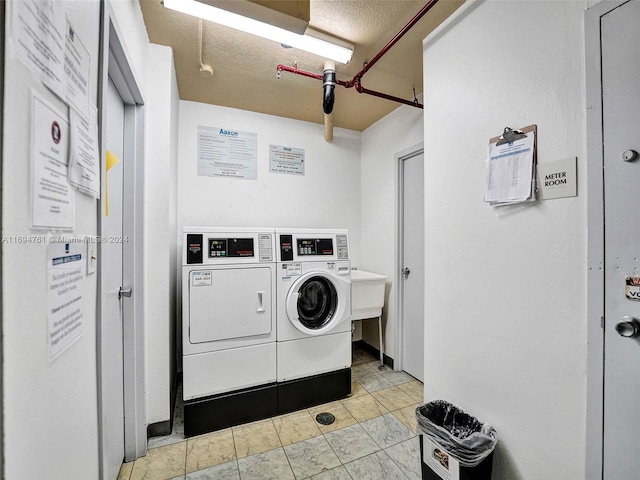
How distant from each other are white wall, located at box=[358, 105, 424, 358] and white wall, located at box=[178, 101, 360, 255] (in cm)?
15

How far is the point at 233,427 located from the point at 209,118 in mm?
2686

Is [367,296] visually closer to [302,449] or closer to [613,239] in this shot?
[302,449]

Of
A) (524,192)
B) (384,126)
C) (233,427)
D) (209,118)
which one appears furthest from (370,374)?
(209,118)

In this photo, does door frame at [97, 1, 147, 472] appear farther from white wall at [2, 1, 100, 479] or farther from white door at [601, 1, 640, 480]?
white door at [601, 1, 640, 480]

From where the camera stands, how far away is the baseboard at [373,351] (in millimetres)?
2928

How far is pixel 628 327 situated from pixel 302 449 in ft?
5.78

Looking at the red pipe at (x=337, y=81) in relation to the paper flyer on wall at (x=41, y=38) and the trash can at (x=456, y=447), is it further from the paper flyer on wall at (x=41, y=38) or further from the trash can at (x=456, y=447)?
the trash can at (x=456, y=447)

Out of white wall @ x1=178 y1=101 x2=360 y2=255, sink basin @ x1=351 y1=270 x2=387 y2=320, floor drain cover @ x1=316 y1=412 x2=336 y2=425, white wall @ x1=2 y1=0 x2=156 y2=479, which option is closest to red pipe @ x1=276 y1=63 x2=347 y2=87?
white wall @ x1=178 y1=101 x2=360 y2=255

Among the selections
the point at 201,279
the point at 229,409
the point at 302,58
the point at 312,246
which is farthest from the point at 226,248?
the point at 302,58

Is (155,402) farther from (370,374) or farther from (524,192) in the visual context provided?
(524,192)

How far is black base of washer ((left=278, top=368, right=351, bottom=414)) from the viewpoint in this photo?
214 centimetres

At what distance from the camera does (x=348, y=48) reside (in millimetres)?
1842

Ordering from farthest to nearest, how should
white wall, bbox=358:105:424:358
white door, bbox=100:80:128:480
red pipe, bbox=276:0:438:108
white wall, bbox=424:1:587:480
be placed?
white wall, bbox=358:105:424:358, red pipe, bbox=276:0:438:108, white door, bbox=100:80:128:480, white wall, bbox=424:1:587:480

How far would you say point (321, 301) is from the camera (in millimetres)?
2398
